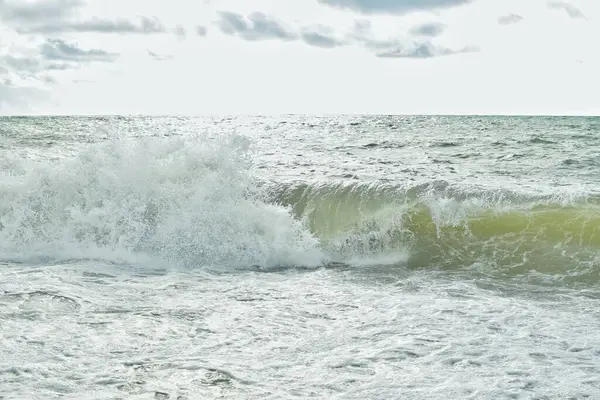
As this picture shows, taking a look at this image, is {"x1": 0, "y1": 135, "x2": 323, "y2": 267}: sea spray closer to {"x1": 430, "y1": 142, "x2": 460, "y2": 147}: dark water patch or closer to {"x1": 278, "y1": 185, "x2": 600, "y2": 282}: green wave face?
{"x1": 278, "y1": 185, "x2": 600, "y2": 282}: green wave face

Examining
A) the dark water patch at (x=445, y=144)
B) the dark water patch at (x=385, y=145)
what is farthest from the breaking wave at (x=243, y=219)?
the dark water patch at (x=445, y=144)

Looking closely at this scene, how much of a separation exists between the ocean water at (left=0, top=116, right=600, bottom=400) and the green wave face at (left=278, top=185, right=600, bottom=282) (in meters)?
0.04

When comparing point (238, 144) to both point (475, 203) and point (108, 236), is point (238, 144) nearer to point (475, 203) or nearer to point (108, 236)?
point (108, 236)

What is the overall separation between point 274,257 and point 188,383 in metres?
4.63

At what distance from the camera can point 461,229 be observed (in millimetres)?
9602

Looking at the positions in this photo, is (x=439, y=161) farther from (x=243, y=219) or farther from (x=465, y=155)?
(x=243, y=219)

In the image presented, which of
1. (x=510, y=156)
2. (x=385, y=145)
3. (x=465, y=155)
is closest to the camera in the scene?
(x=510, y=156)

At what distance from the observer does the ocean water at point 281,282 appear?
13.7ft

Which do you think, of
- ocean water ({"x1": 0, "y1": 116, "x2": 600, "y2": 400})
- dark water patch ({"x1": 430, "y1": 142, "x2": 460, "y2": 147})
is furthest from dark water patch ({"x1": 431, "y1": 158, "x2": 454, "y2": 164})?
dark water patch ({"x1": 430, "y1": 142, "x2": 460, "y2": 147})

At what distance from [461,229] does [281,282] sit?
368cm

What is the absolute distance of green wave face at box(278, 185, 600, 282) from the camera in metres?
8.39

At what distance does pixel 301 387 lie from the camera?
13.1 ft

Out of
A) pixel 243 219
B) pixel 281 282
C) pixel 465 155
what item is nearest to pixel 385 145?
pixel 465 155

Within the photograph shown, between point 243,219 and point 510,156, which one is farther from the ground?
point 510,156
